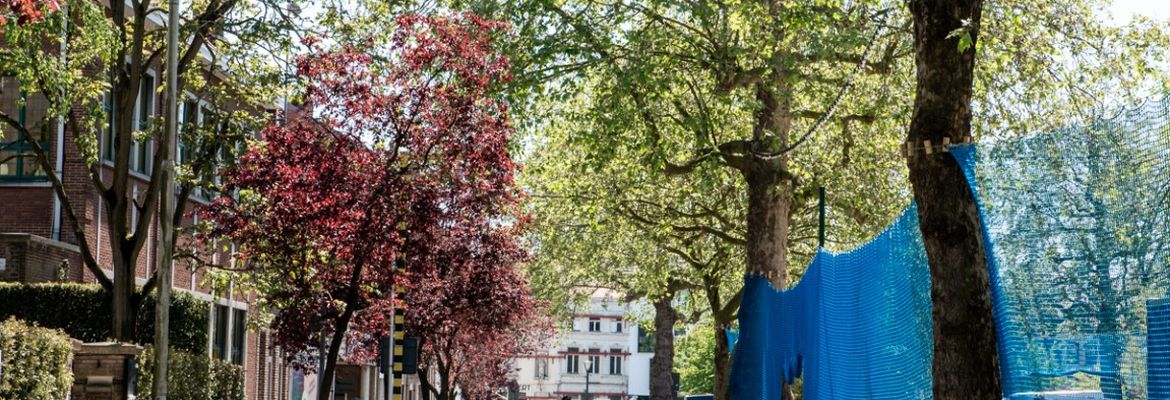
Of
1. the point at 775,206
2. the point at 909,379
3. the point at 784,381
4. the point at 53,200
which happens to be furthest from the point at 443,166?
the point at 909,379

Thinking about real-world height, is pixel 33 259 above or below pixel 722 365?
above

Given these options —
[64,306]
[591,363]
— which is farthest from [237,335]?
[591,363]

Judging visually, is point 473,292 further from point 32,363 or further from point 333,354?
point 32,363

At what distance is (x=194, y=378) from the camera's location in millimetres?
26922

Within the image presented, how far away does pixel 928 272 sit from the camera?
9906 millimetres

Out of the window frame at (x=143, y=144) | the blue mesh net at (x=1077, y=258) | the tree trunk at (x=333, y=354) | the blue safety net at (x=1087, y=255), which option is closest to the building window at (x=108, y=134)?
the window frame at (x=143, y=144)

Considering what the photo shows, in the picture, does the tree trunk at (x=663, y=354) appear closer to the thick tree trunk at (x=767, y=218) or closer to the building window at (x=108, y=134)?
the building window at (x=108, y=134)

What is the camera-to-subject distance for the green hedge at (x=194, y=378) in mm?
22578

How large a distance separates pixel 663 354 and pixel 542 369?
327 feet

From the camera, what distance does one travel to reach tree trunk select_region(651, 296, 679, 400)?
47906 mm

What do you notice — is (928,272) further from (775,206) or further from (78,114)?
(78,114)

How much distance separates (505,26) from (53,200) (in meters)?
12.1

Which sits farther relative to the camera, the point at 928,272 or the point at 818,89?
the point at 818,89

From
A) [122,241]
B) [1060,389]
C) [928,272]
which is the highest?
[122,241]
